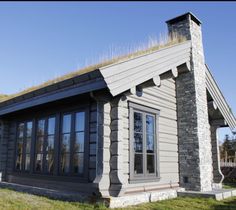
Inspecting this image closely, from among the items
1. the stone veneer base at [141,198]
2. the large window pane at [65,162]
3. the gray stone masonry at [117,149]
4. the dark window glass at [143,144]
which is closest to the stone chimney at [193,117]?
the stone veneer base at [141,198]

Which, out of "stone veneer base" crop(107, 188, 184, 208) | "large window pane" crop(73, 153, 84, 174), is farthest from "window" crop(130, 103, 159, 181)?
"large window pane" crop(73, 153, 84, 174)

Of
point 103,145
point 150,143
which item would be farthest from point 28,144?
point 150,143

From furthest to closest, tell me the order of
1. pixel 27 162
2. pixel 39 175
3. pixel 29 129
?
pixel 29 129
pixel 27 162
pixel 39 175

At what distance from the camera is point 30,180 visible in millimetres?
8703

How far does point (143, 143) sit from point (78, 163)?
1.79 meters

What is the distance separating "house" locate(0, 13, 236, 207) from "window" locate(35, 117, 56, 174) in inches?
1.1

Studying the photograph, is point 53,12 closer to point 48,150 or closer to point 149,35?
point 149,35

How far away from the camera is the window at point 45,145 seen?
8.19m

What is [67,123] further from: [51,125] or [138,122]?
[138,122]

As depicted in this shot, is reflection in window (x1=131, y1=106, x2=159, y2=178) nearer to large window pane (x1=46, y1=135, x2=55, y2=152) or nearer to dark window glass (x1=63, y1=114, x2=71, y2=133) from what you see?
dark window glass (x1=63, y1=114, x2=71, y2=133)

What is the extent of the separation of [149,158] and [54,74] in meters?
5.96

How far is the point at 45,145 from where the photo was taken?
840 centimetres

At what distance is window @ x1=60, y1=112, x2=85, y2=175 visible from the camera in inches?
284

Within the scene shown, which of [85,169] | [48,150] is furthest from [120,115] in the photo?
[48,150]
